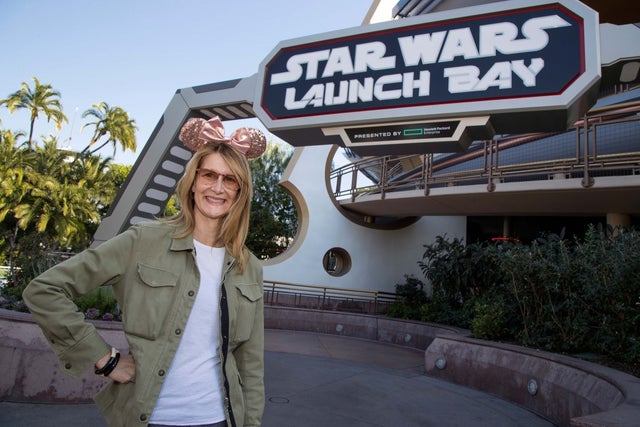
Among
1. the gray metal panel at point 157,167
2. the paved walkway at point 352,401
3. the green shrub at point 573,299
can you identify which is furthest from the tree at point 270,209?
the green shrub at point 573,299

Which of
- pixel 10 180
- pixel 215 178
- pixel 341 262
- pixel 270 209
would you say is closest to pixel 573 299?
pixel 215 178

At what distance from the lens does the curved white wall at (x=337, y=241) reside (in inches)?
722

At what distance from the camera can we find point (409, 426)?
5.66 m

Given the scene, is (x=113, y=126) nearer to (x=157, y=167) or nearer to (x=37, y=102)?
(x=37, y=102)

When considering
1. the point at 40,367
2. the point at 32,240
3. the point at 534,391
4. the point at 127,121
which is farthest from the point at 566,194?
the point at 127,121

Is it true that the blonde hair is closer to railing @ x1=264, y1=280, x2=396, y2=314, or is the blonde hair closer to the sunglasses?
the sunglasses

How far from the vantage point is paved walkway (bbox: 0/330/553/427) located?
503cm

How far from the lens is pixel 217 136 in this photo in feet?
7.38

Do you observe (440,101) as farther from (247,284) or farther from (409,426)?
(247,284)

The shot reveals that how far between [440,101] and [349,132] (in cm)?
154

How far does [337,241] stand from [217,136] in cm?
1700

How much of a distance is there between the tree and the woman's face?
89.1 ft

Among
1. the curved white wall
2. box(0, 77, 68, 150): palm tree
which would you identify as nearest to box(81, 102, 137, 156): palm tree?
box(0, 77, 68, 150): palm tree

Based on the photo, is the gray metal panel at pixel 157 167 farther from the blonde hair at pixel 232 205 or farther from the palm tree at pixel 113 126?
the palm tree at pixel 113 126
